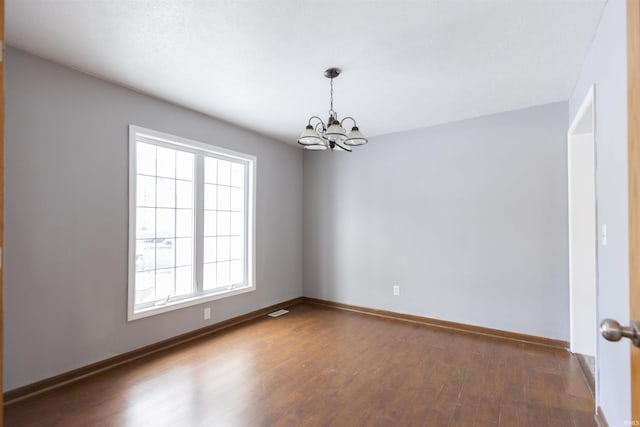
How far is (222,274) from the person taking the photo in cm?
414

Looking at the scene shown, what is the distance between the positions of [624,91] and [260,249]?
402cm

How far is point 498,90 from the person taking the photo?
3141 mm

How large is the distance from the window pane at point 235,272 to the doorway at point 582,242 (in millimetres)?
3826

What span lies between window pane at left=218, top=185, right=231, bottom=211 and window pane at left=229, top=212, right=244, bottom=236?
0.15 metres

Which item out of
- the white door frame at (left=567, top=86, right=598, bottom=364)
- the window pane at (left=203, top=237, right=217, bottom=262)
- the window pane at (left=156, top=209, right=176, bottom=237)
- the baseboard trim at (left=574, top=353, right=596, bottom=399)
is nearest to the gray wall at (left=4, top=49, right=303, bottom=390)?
the window pane at (left=156, top=209, right=176, bottom=237)

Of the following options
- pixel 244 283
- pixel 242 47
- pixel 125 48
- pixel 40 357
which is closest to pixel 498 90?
pixel 242 47

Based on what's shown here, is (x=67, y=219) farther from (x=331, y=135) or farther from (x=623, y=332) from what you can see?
(x=623, y=332)

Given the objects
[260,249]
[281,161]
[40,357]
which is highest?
[281,161]

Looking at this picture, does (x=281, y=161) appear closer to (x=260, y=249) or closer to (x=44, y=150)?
(x=260, y=249)

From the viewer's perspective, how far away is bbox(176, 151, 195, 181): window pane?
3.63 meters

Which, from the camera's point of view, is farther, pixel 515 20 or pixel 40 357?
pixel 40 357

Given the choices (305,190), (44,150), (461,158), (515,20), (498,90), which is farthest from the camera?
(305,190)

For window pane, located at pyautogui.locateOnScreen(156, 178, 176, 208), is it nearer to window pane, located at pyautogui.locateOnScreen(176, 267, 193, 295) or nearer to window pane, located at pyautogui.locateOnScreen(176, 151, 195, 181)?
window pane, located at pyautogui.locateOnScreen(176, 151, 195, 181)

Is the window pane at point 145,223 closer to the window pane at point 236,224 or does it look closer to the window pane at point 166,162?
the window pane at point 166,162
